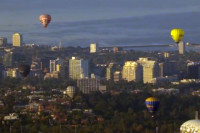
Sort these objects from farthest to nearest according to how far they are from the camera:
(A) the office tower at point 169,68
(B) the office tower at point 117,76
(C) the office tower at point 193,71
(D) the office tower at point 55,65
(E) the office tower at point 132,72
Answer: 1. (A) the office tower at point 169,68
2. (D) the office tower at point 55,65
3. (E) the office tower at point 132,72
4. (B) the office tower at point 117,76
5. (C) the office tower at point 193,71

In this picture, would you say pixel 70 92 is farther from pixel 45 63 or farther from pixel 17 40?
pixel 17 40

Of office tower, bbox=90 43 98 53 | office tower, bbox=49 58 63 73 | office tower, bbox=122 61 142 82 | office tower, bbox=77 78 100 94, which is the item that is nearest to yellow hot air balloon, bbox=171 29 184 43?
office tower, bbox=77 78 100 94

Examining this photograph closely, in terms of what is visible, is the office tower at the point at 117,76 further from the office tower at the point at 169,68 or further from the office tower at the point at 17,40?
→ the office tower at the point at 17,40

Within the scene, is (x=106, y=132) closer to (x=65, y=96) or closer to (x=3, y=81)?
(x=65, y=96)

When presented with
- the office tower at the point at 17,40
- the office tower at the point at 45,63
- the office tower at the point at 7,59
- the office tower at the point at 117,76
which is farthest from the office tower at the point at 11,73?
the office tower at the point at 17,40

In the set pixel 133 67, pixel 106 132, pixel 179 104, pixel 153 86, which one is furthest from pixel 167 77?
pixel 106 132

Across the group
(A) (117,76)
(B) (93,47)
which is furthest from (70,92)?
(B) (93,47)
